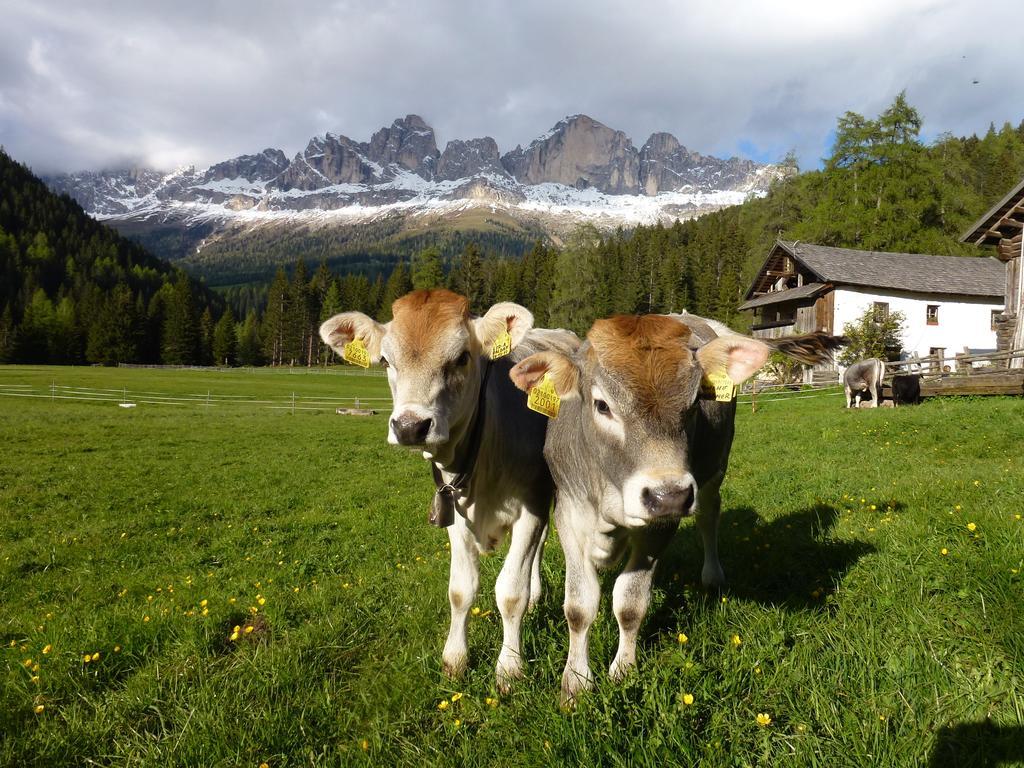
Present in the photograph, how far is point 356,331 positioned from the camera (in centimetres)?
386

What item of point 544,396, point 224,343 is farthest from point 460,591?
point 224,343

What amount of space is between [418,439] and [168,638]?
269cm

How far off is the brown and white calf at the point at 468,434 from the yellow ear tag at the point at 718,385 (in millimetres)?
1185

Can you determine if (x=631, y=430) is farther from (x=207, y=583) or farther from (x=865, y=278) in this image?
(x=865, y=278)

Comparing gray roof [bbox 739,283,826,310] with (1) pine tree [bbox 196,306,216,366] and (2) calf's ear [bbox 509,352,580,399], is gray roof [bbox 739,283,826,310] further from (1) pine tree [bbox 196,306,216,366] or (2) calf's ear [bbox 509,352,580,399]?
(1) pine tree [bbox 196,306,216,366]

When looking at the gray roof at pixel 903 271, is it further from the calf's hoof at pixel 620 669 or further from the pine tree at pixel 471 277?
the pine tree at pixel 471 277

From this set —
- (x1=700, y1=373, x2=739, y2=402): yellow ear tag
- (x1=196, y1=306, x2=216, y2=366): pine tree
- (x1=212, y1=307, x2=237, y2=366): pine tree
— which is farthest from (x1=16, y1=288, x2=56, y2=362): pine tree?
(x1=700, y1=373, x2=739, y2=402): yellow ear tag

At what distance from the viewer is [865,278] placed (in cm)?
3325

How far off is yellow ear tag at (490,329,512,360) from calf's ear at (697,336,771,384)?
1.24 metres

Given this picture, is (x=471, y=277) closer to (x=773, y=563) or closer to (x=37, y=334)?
(x=37, y=334)

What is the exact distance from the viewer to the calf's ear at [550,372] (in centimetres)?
327

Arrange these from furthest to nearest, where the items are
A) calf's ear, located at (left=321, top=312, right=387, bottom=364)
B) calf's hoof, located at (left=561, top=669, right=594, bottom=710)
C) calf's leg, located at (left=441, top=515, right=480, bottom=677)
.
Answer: calf's ear, located at (left=321, top=312, right=387, bottom=364) → calf's leg, located at (left=441, top=515, right=480, bottom=677) → calf's hoof, located at (left=561, top=669, right=594, bottom=710)

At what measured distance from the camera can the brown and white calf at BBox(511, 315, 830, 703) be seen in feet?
8.85

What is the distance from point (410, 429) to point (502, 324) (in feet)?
3.53
